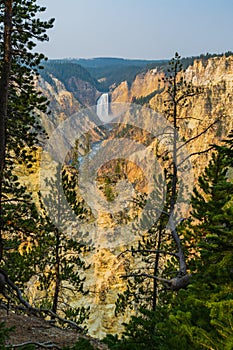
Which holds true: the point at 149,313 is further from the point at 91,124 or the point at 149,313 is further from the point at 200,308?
the point at 91,124

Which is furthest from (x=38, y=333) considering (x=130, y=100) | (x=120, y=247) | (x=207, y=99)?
(x=130, y=100)

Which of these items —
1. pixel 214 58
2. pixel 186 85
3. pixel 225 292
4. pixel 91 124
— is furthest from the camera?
pixel 91 124

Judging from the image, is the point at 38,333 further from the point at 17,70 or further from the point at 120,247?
the point at 120,247

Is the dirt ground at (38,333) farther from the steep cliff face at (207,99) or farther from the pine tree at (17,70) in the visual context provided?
the steep cliff face at (207,99)

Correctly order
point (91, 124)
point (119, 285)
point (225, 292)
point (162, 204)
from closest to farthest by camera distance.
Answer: point (225, 292), point (162, 204), point (119, 285), point (91, 124)

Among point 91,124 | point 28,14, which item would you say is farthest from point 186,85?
point 91,124

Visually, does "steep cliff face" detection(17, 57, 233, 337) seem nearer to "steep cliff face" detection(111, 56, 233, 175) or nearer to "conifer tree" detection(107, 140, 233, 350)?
"steep cliff face" detection(111, 56, 233, 175)

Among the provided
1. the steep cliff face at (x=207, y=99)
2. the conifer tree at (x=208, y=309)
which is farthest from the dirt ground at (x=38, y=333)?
the steep cliff face at (x=207, y=99)
